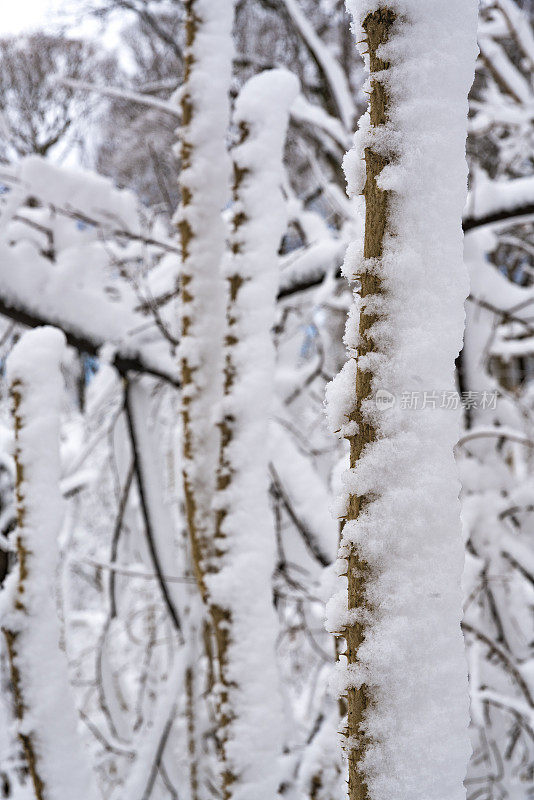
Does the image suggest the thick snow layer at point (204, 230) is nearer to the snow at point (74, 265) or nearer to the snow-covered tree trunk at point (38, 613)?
the snow-covered tree trunk at point (38, 613)

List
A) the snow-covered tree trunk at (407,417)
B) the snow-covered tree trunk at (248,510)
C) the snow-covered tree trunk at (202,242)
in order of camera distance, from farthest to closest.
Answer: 1. the snow-covered tree trunk at (202,242)
2. the snow-covered tree trunk at (248,510)
3. the snow-covered tree trunk at (407,417)

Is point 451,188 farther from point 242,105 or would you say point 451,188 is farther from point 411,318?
point 242,105

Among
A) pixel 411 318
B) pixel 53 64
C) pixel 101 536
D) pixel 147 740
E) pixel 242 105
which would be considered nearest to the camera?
pixel 411 318

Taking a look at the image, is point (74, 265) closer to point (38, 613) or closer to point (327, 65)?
point (38, 613)

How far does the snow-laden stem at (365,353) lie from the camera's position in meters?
0.34

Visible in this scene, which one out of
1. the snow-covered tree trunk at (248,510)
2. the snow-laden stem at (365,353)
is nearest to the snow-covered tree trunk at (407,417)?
the snow-laden stem at (365,353)

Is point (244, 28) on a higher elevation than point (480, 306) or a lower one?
higher

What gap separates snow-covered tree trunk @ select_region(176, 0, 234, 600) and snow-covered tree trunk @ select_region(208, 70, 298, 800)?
0.07 m

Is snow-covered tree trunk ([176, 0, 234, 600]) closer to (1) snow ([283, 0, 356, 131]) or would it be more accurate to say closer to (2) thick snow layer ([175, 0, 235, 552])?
(2) thick snow layer ([175, 0, 235, 552])

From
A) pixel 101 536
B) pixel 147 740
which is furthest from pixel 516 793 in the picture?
pixel 101 536

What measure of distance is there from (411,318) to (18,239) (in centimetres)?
169

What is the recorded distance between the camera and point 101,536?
5668 millimetres

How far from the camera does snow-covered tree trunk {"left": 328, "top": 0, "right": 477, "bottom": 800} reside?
34cm

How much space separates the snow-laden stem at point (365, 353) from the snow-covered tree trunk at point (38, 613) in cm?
43
